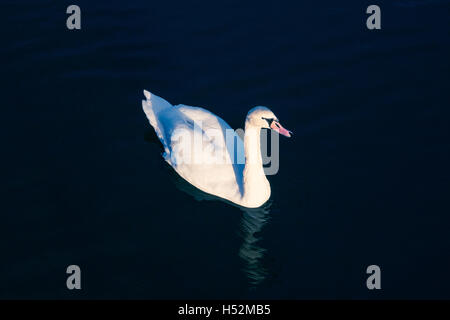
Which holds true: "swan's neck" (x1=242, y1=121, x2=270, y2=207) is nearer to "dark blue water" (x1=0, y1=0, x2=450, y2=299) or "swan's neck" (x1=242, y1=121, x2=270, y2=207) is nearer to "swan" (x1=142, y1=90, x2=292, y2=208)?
"swan" (x1=142, y1=90, x2=292, y2=208)

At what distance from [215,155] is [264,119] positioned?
4.71ft

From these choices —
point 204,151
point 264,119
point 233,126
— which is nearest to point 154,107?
point 233,126

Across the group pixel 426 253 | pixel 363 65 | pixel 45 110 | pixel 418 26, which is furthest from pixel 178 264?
pixel 418 26

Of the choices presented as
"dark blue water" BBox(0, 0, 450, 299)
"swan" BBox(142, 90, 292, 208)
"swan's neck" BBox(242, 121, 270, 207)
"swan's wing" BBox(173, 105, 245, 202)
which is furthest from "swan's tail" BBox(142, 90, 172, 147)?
"swan's neck" BBox(242, 121, 270, 207)

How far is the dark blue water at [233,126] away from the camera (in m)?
9.59

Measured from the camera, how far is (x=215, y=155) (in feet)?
35.7

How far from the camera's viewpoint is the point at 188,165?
11.0 meters

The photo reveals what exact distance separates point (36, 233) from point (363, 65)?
7.87 m

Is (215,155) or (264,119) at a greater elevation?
(264,119)

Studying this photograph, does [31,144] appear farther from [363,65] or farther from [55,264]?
[363,65]

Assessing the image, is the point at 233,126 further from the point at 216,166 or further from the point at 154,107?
the point at 216,166

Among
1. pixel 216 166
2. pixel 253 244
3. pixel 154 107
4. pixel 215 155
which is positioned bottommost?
pixel 253 244

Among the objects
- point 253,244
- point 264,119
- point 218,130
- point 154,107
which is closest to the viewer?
point 264,119

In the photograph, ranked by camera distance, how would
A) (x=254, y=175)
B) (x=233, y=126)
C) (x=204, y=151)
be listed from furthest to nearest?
(x=233, y=126)
(x=204, y=151)
(x=254, y=175)
